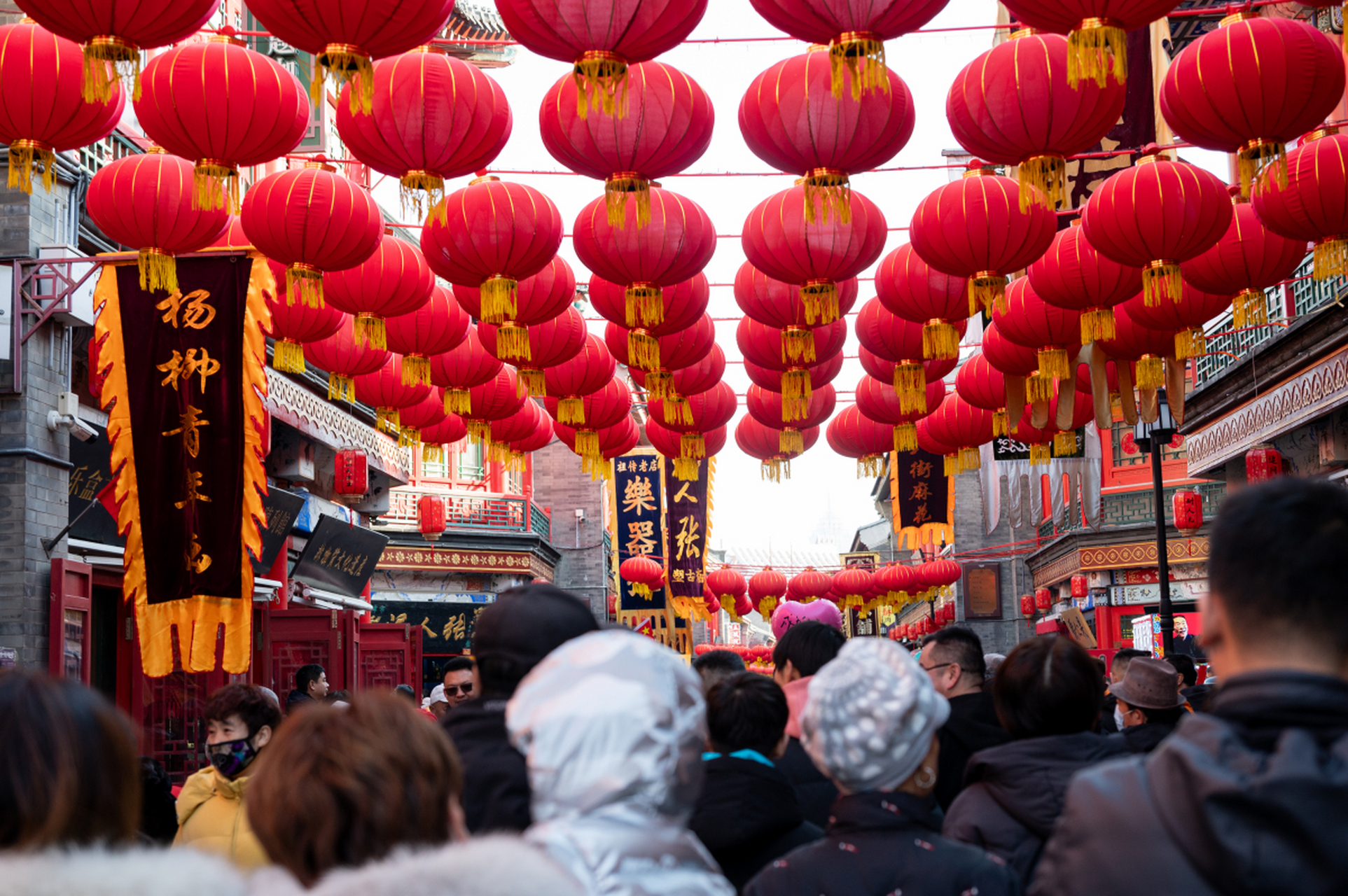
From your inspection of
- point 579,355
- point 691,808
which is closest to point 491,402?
point 579,355

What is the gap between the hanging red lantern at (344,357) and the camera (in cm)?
1028

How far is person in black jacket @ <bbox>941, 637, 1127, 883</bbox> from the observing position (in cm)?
313

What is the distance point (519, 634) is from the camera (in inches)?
117

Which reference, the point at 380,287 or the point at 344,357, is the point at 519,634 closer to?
the point at 380,287

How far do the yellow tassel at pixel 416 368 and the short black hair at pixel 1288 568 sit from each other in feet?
27.6

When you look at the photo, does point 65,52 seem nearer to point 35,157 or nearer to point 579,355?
point 35,157

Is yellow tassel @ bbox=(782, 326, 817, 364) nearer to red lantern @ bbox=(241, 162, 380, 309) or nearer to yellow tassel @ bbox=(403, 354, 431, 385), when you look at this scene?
yellow tassel @ bbox=(403, 354, 431, 385)

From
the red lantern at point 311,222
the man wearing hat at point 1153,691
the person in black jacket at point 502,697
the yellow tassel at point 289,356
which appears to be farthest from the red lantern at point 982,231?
the person in black jacket at point 502,697

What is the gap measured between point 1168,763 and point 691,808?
0.89m

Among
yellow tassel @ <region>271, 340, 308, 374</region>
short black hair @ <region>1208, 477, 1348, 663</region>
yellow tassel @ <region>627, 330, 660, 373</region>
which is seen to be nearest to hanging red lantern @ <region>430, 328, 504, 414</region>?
yellow tassel @ <region>271, 340, 308, 374</region>

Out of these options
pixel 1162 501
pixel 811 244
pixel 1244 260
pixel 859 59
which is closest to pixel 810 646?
pixel 859 59

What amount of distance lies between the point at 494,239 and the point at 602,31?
2350mm

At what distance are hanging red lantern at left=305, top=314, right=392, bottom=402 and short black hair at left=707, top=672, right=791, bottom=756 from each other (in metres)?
7.10

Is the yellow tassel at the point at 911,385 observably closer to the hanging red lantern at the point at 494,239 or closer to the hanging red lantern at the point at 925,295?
the hanging red lantern at the point at 925,295
